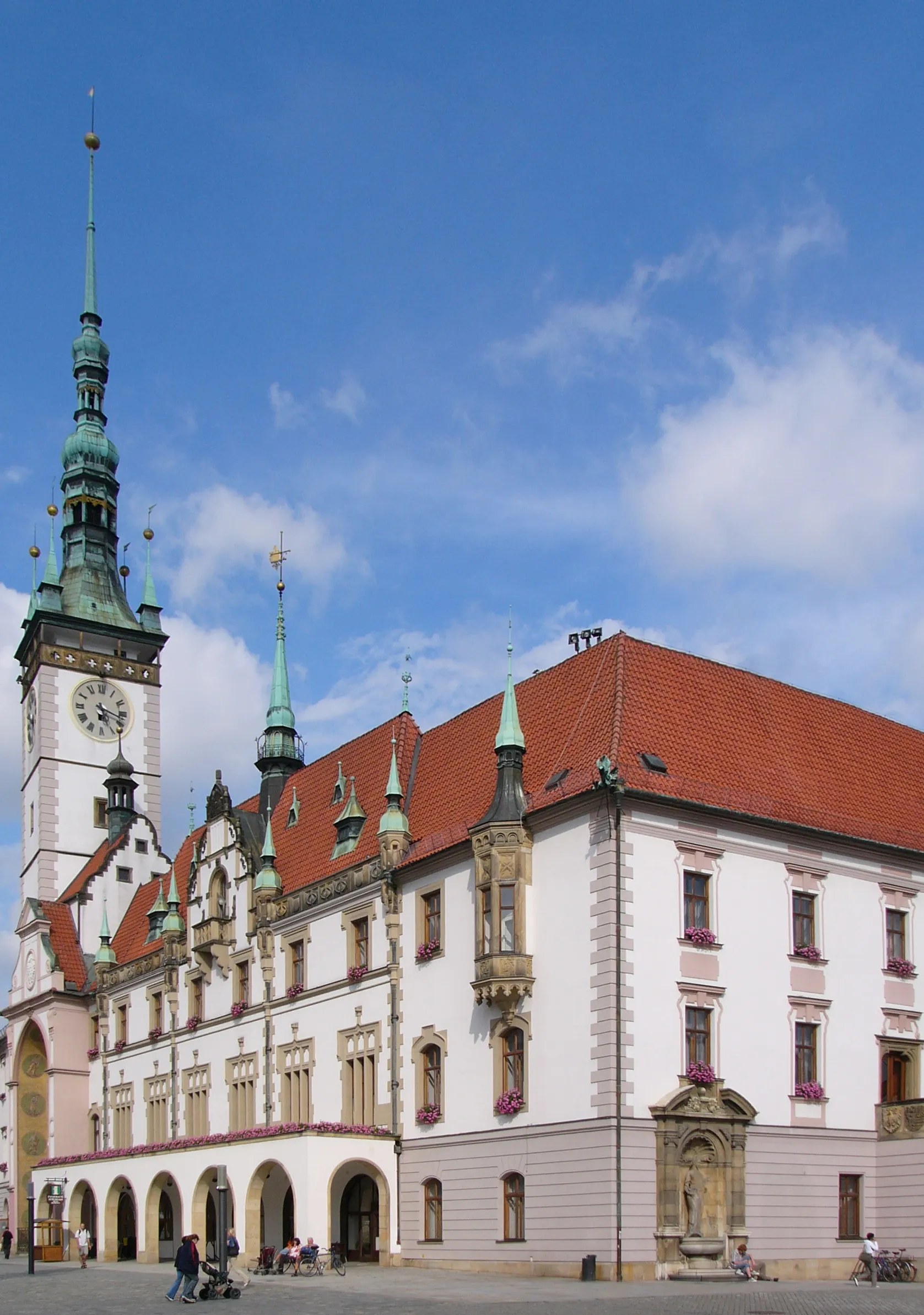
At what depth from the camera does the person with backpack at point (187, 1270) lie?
27.4 metres

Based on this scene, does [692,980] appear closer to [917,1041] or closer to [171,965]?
[917,1041]

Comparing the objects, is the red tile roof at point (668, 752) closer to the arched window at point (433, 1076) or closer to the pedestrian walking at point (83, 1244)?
the arched window at point (433, 1076)

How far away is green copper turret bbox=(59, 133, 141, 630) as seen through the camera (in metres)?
76.6

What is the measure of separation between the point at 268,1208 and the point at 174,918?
14.5 metres

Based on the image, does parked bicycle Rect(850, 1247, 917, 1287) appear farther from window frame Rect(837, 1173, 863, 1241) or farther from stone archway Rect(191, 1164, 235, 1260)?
stone archway Rect(191, 1164, 235, 1260)

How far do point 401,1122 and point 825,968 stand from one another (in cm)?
1139

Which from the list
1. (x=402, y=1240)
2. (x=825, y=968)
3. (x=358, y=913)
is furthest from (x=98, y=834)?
(x=825, y=968)

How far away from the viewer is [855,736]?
144 feet

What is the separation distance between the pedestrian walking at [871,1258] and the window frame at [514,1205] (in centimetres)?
727

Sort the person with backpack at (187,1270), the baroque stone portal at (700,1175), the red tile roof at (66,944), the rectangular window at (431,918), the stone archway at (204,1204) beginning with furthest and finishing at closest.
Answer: the red tile roof at (66,944)
the stone archway at (204,1204)
the rectangular window at (431,918)
the baroque stone portal at (700,1175)
the person with backpack at (187,1270)

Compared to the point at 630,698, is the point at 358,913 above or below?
below

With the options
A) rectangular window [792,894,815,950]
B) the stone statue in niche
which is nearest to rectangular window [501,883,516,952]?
the stone statue in niche

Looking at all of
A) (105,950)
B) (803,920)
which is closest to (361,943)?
(803,920)

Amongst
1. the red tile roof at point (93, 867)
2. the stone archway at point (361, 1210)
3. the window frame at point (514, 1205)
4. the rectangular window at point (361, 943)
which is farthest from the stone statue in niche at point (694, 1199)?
the red tile roof at point (93, 867)
